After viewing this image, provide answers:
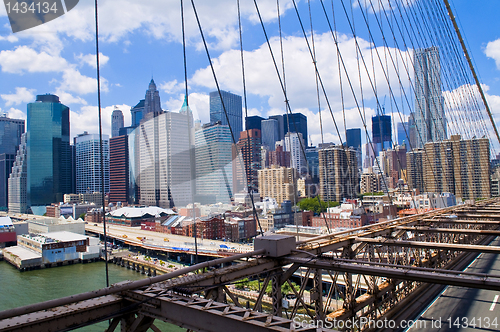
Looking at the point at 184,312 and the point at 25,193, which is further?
the point at 25,193

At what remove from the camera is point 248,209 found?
38375 millimetres

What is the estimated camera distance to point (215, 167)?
52000 millimetres

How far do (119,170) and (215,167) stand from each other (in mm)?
20404

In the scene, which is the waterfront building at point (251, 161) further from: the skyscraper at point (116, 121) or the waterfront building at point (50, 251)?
the skyscraper at point (116, 121)

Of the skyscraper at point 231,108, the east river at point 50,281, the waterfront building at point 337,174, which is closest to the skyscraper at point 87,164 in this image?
the skyscraper at point 231,108

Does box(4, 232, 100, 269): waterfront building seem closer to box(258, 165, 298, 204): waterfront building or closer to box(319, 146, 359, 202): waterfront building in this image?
box(258, 165, 298, 204): waterfront building

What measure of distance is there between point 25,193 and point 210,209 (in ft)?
107

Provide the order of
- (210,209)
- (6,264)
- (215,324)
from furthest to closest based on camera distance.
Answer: (210,209) → (6,264) → (215,324)

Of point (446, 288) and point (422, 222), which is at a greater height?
point (422, 222)

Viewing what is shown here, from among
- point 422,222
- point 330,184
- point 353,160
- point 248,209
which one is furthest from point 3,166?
point 422,222

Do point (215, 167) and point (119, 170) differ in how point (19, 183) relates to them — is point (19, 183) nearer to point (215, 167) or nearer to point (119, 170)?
point (119, 170)

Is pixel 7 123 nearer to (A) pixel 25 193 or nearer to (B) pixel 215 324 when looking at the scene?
(A) pixel 25 193

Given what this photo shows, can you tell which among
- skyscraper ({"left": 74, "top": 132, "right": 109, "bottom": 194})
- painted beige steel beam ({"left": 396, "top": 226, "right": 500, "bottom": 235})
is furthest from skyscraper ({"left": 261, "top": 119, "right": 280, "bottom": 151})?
painted beige steel beam ({"left": 396, "top": 226, "right": 500, "bottom": 235})

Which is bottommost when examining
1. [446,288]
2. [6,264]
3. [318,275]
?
[6,264]
